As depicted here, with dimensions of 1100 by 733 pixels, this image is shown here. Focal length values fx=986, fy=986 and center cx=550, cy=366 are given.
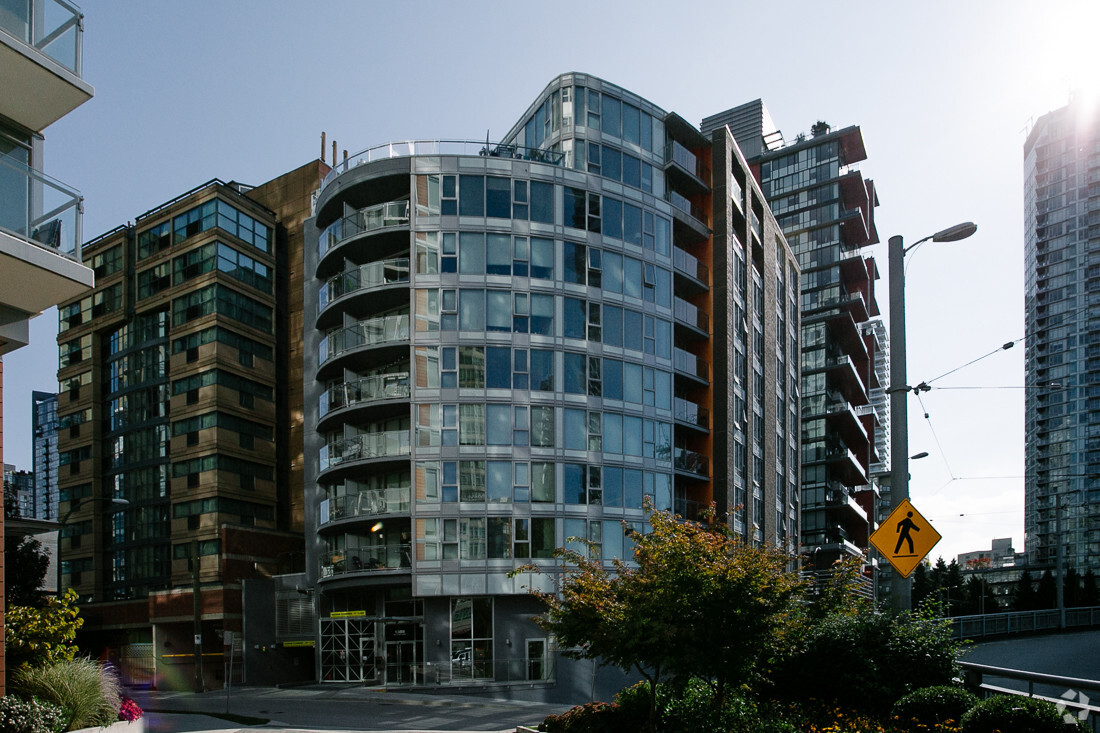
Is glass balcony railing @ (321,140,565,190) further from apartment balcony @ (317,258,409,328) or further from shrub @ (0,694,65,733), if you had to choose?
shrub @ (0,694,65,733)

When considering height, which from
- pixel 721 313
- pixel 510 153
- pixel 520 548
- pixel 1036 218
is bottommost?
pixel 520 548

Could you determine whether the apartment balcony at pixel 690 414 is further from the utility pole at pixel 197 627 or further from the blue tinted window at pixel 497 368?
the utility pole at pixel 197 627

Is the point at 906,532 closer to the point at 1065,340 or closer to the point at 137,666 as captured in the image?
the point at 137,666

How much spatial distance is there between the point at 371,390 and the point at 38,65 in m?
32.5

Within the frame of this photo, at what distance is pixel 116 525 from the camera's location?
220ft

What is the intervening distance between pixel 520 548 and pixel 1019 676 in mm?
30804

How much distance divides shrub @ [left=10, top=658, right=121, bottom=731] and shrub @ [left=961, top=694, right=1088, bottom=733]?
12.7 m

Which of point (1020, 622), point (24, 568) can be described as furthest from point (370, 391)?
point (1020, 622)

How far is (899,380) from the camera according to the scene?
16.0 metres

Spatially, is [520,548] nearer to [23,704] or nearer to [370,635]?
[370,635]

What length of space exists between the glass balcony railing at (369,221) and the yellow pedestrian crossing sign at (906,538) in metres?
33.8

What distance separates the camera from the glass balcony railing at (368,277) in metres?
45.0

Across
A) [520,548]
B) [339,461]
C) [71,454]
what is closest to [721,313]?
[520,548]

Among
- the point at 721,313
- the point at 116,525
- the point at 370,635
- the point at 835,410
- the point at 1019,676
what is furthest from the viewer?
the point at 835,410
